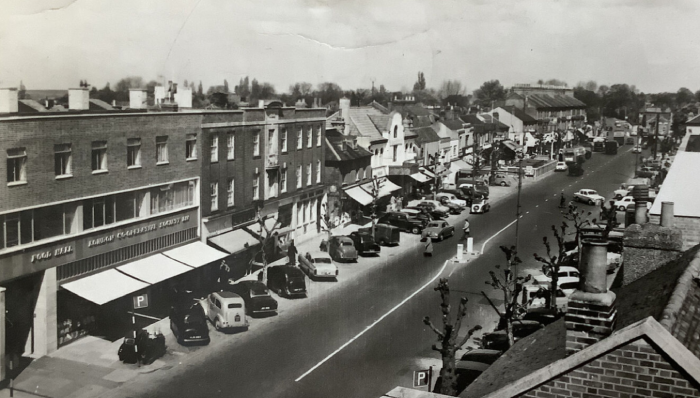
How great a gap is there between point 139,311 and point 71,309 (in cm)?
285

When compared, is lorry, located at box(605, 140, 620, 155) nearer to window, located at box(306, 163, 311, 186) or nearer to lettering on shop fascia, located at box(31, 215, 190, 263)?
window, located at box(306, 163, 311, 186)

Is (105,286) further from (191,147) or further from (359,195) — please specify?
(359,195)

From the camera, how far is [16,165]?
2247cm

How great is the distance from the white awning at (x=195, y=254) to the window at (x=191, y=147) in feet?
13.5

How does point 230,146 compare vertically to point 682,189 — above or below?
above

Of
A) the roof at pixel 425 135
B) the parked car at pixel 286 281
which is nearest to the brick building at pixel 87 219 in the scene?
the parked car at pixel 286 281

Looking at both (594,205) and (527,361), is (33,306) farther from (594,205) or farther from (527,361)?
(594,205)

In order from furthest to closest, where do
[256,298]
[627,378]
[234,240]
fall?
1. [234,240]
2. [256,298]
3. [627,378]

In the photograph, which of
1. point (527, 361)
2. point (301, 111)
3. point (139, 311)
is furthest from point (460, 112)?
point (527, 361)

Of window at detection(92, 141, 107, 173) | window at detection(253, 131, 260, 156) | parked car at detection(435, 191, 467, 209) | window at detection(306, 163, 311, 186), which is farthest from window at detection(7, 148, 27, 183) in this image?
parked car at detection(435, 191, 467, 209)

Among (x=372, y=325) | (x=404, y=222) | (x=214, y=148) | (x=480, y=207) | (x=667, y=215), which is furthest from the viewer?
(x=480, y=207)

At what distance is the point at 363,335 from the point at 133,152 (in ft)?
39.8

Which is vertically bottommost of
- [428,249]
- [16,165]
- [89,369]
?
[89,369]

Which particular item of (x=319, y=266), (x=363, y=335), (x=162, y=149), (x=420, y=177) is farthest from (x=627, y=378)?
(x=420, y=177)
